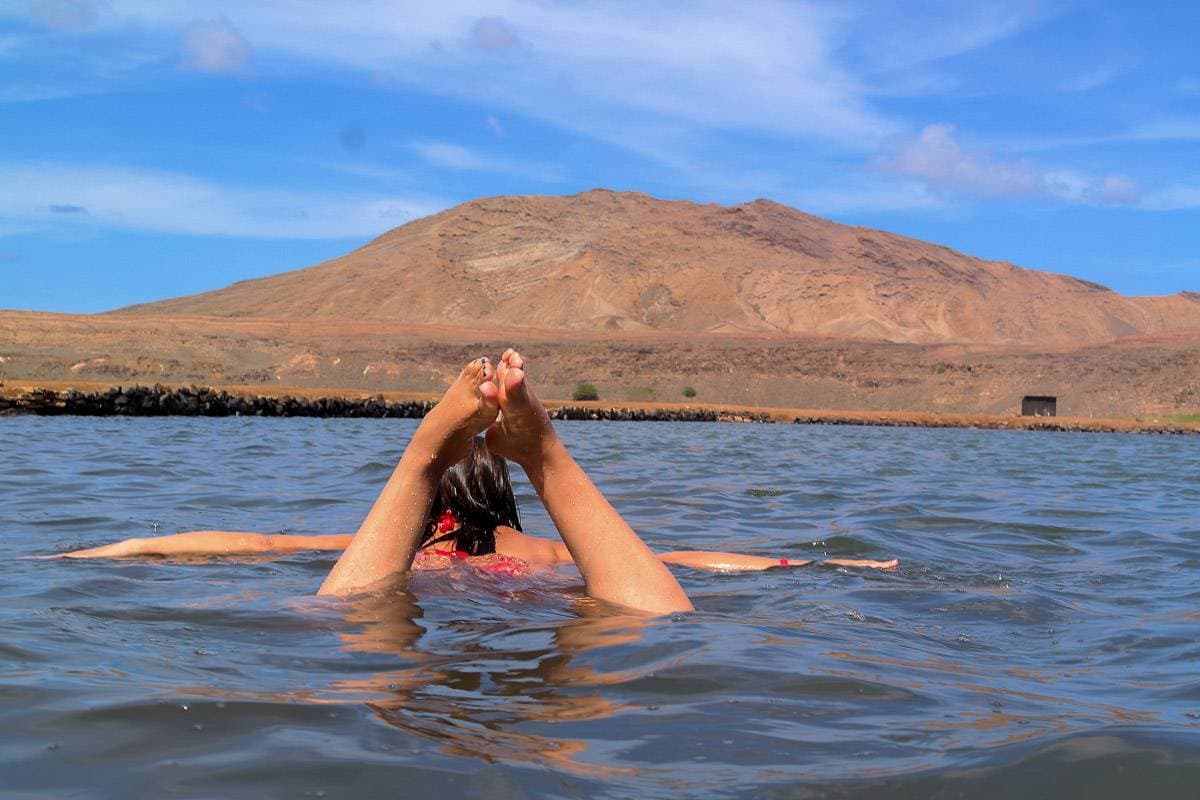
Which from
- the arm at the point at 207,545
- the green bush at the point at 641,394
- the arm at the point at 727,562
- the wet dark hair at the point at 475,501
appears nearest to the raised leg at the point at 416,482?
the wet dark hair at the point at 475,501

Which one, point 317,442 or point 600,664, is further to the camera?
point 317,442

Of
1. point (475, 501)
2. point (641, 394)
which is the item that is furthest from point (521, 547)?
point (641, 394)

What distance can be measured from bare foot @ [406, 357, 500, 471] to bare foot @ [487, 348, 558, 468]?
46 millimetres

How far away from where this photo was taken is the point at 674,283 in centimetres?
10481

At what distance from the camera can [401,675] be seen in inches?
128

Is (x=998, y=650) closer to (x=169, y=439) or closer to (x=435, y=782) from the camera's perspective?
(x=435, y=782)

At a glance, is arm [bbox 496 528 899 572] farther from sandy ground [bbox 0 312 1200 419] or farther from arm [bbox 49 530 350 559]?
sandy ground [bbox 0 312 1200 419]

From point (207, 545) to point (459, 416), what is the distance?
7.71 ft

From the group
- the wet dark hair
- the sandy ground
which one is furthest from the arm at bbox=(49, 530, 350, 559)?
the sandy ground

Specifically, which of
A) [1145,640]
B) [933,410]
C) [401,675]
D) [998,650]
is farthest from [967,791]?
[933,410]

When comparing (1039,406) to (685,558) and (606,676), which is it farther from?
(606,676)

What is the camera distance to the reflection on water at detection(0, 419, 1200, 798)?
2.46 metres

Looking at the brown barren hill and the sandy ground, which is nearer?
the sandy ground

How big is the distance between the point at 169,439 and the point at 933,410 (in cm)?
5285
